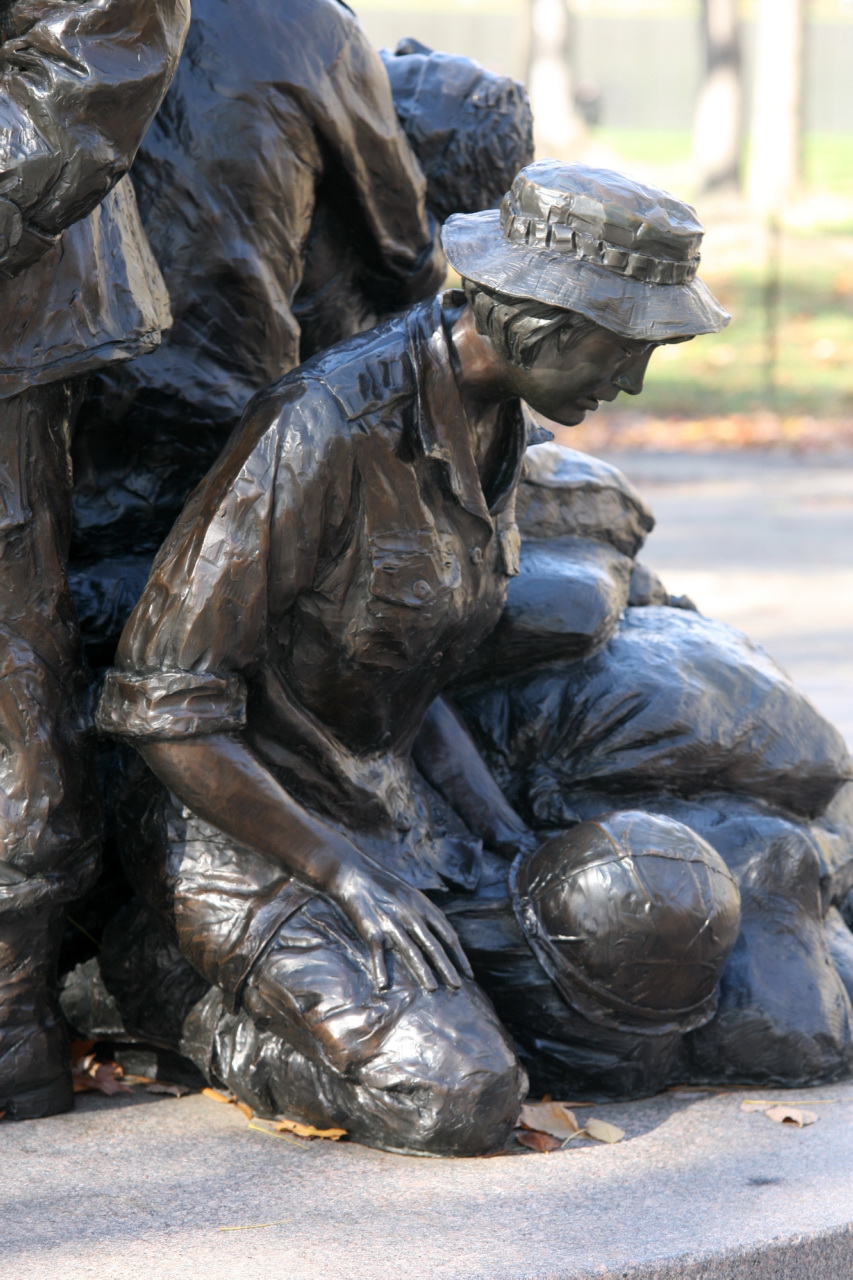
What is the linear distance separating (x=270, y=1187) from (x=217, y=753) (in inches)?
31.0

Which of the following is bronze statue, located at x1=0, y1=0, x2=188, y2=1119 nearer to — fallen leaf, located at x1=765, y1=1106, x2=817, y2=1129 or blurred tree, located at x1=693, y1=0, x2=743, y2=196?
fallen leaf, located at x1=765, y1=1106, x2=817, y2=1129

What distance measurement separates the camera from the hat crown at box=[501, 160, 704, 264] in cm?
315

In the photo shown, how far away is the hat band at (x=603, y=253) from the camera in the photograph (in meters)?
3.15

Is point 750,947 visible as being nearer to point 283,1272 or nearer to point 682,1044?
point 682,1044

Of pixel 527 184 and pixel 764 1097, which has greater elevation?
pixel 527 184

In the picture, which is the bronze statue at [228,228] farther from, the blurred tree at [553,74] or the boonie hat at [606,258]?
the blurred tree at [553,74]

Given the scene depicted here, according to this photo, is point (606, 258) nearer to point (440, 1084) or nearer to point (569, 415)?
point (569, 415)

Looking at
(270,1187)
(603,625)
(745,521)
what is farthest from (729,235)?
(270,1187)

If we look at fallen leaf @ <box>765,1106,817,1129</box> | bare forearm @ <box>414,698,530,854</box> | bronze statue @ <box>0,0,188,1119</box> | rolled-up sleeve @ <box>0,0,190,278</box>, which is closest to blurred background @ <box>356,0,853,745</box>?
bare forearm @ <box>414,698,530,854</box>

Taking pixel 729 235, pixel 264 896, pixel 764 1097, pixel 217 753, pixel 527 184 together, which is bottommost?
pixel 729 235

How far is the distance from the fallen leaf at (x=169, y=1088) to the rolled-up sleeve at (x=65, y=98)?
1.70 m

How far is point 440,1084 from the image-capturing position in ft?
10.8

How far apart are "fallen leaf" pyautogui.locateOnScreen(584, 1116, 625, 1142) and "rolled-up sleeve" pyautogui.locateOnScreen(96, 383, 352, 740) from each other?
105 cm

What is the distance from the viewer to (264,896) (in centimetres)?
350
